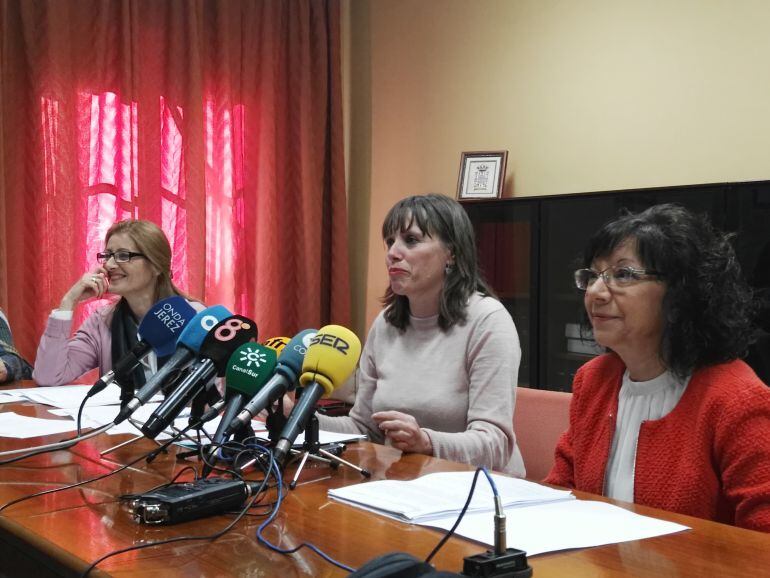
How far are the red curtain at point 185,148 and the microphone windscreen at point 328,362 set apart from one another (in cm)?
270

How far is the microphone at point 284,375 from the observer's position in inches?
52.6

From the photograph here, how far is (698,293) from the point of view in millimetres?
1573

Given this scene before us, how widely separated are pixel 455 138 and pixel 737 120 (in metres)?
1.47

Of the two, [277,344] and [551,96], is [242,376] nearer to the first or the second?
[277,344]

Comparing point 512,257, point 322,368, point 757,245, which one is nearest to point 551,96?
point 512,257

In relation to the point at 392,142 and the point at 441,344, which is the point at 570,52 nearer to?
the point at 392,142

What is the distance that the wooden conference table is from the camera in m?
0.96

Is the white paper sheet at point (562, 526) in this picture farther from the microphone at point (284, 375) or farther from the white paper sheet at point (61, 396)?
the white paper sheet at point (61, 396)

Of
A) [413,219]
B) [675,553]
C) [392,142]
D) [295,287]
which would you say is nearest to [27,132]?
[295,287]

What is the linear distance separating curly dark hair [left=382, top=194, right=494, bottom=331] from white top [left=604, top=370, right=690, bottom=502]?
644 mm

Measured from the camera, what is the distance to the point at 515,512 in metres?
1.20

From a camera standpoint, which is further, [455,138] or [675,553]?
[455,138]

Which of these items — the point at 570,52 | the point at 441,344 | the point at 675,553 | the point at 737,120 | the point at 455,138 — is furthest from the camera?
the point at 455,138

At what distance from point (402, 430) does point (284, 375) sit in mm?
365
